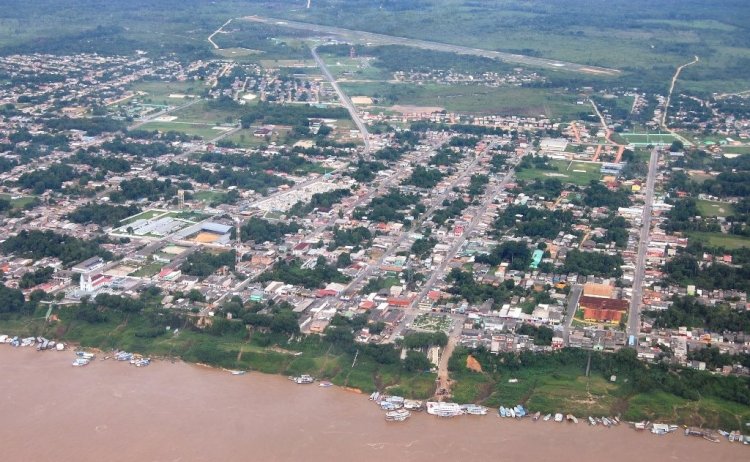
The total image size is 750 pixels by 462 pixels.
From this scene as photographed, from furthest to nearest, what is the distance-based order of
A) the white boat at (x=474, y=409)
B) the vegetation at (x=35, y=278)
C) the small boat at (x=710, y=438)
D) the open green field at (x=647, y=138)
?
the open green field at (x=647, y=138) → the vegetation at (x=35, y=278) → the white boat at (x=474, y=409) → the small boat at (x=710, y=438)

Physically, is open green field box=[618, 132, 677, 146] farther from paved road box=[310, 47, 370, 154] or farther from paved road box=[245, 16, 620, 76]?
paved road box=[245, 16, 620, 76]

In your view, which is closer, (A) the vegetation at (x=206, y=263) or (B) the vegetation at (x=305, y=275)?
→ (B) the vegetation at (x=305, y=275)

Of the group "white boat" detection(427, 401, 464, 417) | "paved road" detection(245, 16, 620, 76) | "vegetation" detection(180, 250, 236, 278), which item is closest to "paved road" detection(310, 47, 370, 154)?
"paved road" detection(245, 16, 620, 76)

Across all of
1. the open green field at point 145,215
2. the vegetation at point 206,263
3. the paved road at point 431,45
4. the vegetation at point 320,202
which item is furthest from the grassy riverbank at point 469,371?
the paved road at point 431,45

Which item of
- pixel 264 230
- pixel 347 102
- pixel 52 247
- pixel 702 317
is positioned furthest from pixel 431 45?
pixel 702 317

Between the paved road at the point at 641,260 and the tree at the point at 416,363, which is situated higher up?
the paved road at the point at 641,260

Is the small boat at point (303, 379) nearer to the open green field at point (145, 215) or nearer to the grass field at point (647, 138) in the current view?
the open green field at point (145, 215)
